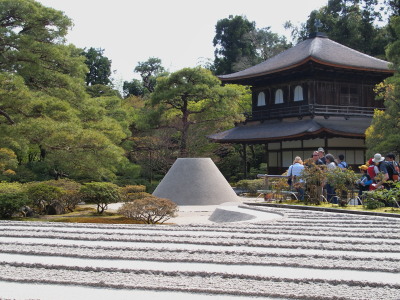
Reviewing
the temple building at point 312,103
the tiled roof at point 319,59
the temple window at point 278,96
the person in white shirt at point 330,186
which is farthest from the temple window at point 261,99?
the person in white shirt at point 330,186

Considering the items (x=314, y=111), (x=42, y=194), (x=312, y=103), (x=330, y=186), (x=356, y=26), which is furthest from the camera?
(x=356, y=26)

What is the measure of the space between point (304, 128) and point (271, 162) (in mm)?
4600

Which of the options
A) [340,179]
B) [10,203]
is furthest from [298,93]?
[10,203]

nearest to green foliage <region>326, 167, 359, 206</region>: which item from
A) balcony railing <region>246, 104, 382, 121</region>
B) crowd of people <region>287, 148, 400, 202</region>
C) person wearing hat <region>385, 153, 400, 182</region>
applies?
crowd of people <region>287, 148, 400, 202</region>

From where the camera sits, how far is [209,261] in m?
5.56

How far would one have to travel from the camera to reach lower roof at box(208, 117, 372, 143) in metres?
25.0

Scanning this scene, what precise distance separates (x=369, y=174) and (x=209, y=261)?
7775mm

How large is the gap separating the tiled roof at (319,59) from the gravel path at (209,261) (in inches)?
776

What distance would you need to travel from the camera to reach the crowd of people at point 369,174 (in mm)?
11664

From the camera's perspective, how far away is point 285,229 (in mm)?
8234

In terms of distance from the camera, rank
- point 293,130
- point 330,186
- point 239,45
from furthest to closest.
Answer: point 239,45
point 293,130
point 330,186

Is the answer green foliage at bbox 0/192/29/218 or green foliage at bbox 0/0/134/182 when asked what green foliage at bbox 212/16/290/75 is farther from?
green foliage at bbox 0/192/29/218

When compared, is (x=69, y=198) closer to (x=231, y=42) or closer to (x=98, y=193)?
(x=98, y=193)

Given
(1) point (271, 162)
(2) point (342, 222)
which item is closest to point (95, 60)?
(1) point (271, 162)
